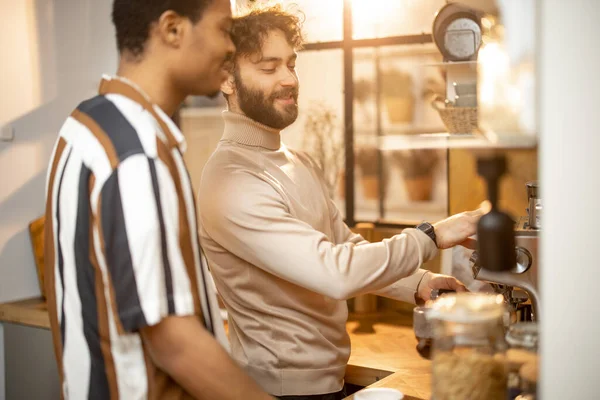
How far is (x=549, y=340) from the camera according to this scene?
1023mm

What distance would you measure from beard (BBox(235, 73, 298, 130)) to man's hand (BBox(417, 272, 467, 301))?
62 cm

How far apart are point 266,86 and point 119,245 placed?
95cm

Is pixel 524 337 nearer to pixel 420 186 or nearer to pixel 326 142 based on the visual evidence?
pixel 326 142

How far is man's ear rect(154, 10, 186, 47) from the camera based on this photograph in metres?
1.26

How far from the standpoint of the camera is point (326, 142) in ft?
11.3

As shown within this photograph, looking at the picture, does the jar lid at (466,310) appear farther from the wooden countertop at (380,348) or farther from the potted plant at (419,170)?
the potted plant at (419,170)

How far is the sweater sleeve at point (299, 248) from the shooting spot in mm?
1686

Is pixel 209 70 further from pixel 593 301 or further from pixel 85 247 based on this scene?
pixel 593 301

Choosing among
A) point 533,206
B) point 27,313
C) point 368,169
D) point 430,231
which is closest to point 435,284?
point 430,231

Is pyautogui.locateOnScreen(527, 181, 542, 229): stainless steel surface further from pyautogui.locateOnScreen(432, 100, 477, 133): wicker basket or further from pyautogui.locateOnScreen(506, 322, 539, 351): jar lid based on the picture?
pyautogui.locateOnScreen(506, 322, 539, 351): jar lid

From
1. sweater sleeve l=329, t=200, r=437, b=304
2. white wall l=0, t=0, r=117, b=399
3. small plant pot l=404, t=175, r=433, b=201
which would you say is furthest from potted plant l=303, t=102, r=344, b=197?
small plant pot l=404, t=175, r=433, b=201

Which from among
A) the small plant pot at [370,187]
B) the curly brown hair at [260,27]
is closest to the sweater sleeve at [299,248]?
the curly brown hair at [260,27]

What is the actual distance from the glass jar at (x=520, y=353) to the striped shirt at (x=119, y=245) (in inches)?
20.8

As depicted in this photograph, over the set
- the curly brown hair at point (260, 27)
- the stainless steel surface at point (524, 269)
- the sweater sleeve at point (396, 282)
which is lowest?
the sweater sleeve at point (396, 282)
